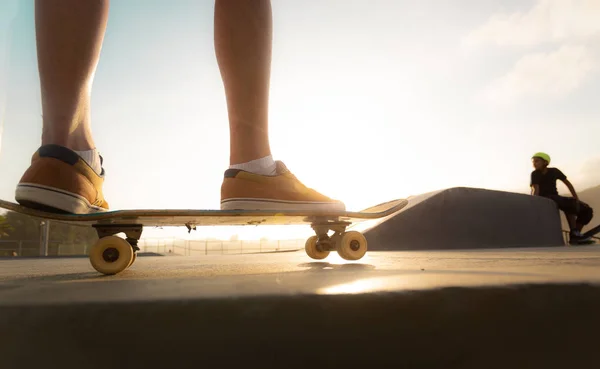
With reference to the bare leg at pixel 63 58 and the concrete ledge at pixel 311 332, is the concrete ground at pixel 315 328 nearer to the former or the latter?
the concrete ledge at pixel 311 332

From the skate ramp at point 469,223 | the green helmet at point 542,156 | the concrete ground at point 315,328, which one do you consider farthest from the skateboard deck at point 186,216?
the green helmet at point 542,156

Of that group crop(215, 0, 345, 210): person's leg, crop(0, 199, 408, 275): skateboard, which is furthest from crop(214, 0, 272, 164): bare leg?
crop(0, 199, 408, 275): skateboard

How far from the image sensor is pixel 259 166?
1892 mm

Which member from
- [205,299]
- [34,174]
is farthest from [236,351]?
[34,174]

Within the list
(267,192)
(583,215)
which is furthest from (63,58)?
(583,215)

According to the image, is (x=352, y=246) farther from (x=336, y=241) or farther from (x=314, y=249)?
(x=314, y=249)

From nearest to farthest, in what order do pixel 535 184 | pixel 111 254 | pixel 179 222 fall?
pixel 111 254, pixel 179 222, pixel 535 184

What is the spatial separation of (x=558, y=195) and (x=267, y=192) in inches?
290

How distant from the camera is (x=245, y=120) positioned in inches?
73.7

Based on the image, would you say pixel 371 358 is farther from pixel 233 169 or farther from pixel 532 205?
pixel 532 205

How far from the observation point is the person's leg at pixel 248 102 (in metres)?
1.84

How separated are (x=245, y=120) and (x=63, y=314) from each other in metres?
1.43

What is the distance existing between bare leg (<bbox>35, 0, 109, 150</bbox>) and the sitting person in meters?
7.44

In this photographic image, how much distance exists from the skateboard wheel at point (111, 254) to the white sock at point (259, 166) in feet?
2.20
